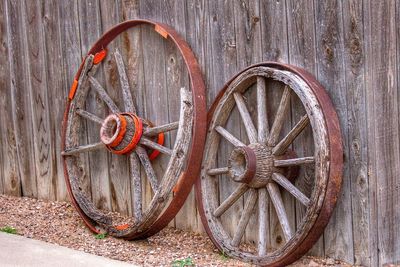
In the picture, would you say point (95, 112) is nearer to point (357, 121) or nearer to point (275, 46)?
point (275, 46)

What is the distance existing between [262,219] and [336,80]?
3.19 feet

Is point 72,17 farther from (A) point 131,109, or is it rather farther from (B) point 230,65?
(B) point 230,65

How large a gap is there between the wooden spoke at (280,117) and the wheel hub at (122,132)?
3.60 ft

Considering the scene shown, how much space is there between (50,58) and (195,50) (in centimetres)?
167

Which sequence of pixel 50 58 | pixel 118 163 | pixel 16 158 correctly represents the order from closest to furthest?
pixel 118 163
pixel 50 58
pixel 16 158

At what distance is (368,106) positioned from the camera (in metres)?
4.52

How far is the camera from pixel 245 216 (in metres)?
5.11

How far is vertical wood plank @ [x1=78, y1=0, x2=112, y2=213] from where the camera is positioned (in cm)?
623

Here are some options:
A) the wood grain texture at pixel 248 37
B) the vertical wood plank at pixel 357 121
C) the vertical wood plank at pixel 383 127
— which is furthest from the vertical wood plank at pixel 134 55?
the vertical wood plank at pixel 383 127

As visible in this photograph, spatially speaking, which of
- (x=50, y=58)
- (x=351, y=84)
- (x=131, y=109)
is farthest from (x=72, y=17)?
(x=351, y=84)

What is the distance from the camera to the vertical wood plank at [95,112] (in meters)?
6.23

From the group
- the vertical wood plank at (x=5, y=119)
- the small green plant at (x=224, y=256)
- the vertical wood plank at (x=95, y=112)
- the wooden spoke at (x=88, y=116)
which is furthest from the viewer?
the vertical wood plank at (x=5, y=119)

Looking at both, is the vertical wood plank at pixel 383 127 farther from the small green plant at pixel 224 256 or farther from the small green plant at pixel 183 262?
the small green plant at pixel 183 262

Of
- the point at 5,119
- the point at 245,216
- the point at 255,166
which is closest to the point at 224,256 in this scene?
the point at 245,216
